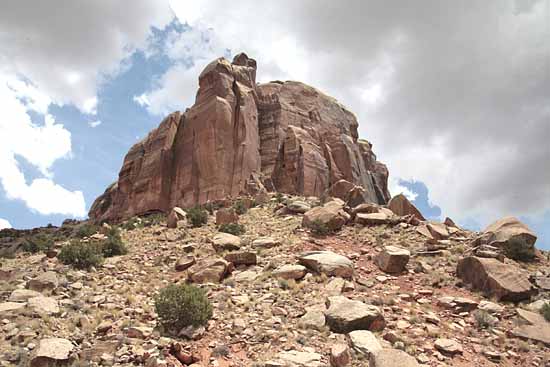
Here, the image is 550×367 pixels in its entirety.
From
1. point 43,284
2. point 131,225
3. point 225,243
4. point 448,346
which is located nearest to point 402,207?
point 225,243

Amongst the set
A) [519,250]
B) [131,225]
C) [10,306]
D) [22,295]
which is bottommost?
[10,306]

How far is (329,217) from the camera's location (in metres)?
21.7

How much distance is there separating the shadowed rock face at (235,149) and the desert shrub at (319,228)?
2209cm

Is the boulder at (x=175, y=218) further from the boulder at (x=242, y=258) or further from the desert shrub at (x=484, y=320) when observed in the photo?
the desert shrub at (x=484, y=320)

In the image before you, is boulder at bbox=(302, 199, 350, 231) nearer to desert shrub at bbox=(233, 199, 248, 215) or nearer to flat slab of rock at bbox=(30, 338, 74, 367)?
desert shrub at bbox=(233, 199, 248, 215)

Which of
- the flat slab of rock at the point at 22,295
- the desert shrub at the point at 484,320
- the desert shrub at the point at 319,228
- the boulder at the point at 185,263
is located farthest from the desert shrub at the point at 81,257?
the desert shrub at the point at 484,320

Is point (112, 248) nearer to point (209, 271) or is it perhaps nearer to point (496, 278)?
point (209, 271)

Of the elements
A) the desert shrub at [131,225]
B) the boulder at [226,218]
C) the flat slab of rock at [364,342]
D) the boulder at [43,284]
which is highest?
the desert shrub at [131,225]

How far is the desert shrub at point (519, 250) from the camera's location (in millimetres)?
16859

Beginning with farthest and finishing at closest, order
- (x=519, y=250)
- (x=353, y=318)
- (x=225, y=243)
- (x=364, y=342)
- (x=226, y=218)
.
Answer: (x=226, y=218), (x=225, y=243), (x=519, y=250), (x=353, y=318), (x=364, y=342)

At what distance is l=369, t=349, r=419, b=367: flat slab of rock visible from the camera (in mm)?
8938

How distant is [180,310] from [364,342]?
494 centimetres

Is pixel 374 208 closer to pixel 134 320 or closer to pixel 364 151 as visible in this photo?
pixel 134 320

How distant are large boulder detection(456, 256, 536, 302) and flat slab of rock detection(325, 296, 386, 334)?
4874 mm
